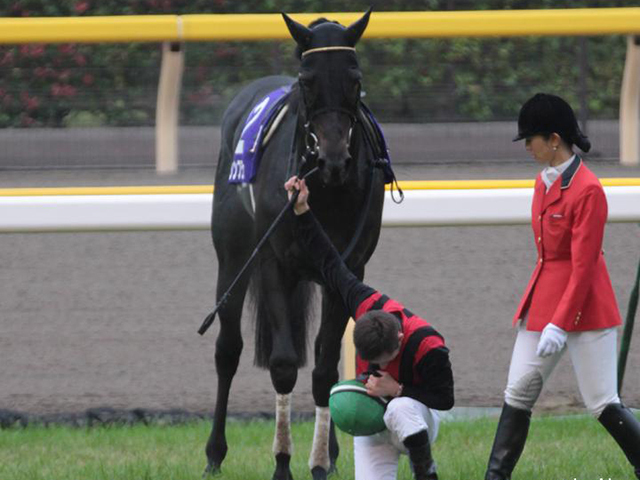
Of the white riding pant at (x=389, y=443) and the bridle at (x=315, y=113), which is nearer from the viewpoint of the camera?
the white riding pant at (x=389, y=443)

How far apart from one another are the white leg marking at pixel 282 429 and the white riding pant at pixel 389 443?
2.36 ft

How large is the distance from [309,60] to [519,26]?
206cm

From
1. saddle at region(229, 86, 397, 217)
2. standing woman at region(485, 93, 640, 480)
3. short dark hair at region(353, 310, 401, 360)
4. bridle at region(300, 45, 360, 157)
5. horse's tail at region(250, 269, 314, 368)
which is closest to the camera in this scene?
short dark hair at region(353, 310, 401, 360)

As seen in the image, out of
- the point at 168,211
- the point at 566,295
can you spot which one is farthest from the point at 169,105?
the point at 566,295

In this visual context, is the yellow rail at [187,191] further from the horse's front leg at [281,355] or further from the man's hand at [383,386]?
the man's hand at [383,386]

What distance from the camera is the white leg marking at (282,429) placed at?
5.77 m

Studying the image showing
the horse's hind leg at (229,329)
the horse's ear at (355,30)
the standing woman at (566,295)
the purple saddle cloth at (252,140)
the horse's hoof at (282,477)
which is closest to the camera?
the standing woman at (566,295)

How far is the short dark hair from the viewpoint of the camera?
4.75m

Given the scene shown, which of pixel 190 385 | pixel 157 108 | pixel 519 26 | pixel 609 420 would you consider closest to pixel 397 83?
pixel 519 26

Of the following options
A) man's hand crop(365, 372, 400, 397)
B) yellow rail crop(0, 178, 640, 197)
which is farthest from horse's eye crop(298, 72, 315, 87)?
yellow rail crop(0, 178, 640, 197)

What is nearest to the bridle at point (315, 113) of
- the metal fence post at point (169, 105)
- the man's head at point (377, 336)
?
the man's head at point (377, 336)

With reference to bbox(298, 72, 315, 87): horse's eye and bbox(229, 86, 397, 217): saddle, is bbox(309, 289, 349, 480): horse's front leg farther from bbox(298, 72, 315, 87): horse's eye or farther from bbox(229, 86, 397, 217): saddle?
bbox(298, 72, 315, 87): horse's eye

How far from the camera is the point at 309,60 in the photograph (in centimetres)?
541

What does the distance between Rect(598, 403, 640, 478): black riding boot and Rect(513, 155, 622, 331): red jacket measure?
29 centimetres
